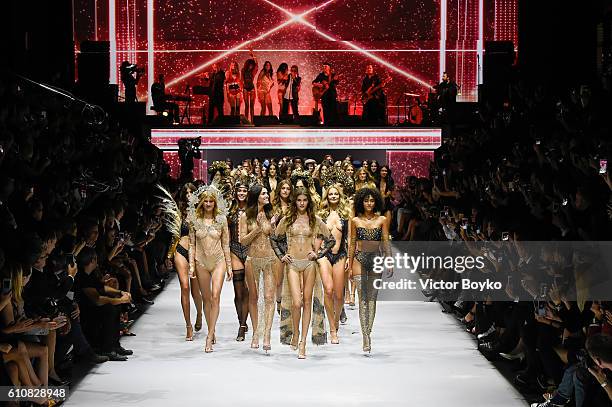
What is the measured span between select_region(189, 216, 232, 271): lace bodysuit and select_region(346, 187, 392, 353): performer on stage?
49.8 inches

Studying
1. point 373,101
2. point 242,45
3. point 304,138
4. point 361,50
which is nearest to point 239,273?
point 304,138

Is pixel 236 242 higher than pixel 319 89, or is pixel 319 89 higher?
pixel 319 89

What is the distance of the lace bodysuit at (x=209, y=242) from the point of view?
11062mm

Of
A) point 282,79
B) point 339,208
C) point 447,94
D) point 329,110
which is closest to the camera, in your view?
point 339,208

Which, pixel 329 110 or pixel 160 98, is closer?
pixel 160 98

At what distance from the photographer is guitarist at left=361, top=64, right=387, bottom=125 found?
26031mm

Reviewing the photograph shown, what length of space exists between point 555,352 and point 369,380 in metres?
1.79

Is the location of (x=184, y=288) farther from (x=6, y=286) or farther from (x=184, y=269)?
(x=6, y=286)

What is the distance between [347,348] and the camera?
11.1m

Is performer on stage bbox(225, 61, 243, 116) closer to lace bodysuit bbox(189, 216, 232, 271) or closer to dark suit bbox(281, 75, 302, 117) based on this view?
dark suit bbox(281, 75, 302, 117)

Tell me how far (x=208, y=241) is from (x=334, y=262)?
1319mm

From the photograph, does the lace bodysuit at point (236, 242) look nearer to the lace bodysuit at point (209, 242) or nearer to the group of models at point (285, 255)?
the group of models at point (285, 255)

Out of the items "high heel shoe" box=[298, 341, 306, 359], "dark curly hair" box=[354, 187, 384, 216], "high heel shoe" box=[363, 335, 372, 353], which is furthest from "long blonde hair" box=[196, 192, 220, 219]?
"high heel shoe" box=[363, 335, 372, 353]

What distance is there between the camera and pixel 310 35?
31188mm
